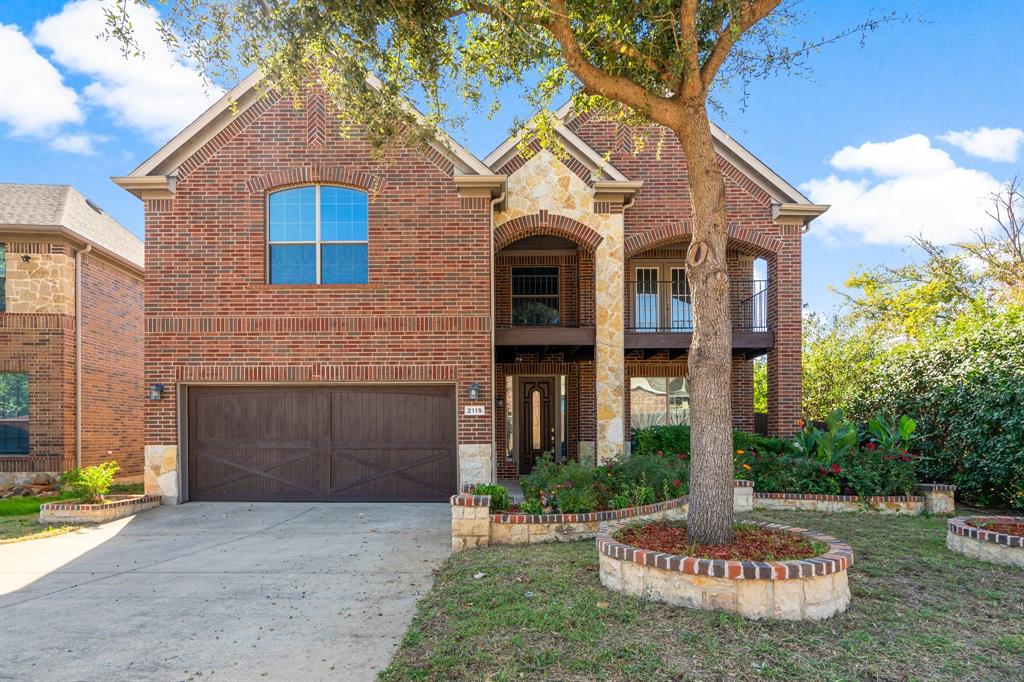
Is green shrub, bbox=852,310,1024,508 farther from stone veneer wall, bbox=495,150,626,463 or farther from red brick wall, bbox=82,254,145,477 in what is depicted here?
red brick wall, bbox=82,254,145,477

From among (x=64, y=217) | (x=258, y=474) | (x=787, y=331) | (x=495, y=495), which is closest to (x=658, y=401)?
(x=787, y=331)

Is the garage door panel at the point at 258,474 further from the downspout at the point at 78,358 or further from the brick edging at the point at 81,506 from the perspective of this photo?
the downspout at the point at 78,358

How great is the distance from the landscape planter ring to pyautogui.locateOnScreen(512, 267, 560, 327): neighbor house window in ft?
32.4

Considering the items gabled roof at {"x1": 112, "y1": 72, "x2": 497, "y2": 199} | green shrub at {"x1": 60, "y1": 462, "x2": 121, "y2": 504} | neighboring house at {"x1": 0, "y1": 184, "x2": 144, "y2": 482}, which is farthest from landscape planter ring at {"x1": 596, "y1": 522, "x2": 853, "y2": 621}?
neighboring house at {"x1": 0, "y1": 184, "x2": 144, "y2": 482}

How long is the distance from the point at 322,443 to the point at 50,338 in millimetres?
7328

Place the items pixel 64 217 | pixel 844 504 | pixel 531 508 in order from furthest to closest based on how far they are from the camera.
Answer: pixel 64 217, pixel 844 504, pixel 531 508

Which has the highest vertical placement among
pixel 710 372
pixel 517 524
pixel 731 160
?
pixel 731 160

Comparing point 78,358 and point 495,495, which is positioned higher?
point 78,358

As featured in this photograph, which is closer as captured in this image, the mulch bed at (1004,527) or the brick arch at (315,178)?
the mulch bed at (1004,527)

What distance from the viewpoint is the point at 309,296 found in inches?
449

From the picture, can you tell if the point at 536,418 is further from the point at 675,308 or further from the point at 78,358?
the point at 78,358

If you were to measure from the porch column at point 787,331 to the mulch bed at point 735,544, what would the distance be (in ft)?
25.7

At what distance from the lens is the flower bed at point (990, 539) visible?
6363mm

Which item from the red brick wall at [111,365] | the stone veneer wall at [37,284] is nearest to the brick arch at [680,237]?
the red brick wall at [111,365]
